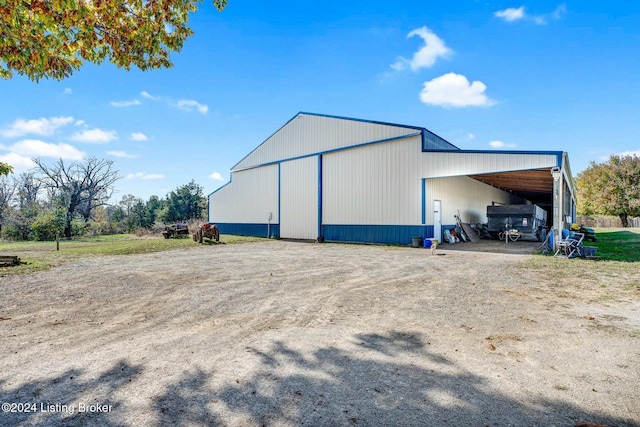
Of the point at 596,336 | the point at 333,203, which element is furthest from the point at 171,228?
the point at 596,336

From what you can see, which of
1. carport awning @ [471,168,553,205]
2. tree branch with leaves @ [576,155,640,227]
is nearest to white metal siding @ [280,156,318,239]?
carport awning @ [471,168,553,205]

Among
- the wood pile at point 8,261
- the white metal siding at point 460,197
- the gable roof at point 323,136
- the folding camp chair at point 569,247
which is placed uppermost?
the gable roof at point 323,136

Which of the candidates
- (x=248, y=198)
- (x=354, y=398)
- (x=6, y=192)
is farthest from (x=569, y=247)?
(x=6, y=192)

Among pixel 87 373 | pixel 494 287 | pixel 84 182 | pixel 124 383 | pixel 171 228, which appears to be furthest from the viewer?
pixel 84 182

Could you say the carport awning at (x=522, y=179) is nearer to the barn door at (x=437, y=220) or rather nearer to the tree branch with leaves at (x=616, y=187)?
the barn door at (x=437, y=220)

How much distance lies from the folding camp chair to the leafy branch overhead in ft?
40.8

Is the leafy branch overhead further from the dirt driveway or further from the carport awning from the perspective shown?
the carport awning

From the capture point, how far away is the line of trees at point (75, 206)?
25312 mm

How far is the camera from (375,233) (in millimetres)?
16891

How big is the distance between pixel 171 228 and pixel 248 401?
73.8 feet

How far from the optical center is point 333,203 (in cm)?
1884

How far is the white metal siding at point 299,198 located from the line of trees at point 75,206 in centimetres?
1553

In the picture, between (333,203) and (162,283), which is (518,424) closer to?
(162,283)

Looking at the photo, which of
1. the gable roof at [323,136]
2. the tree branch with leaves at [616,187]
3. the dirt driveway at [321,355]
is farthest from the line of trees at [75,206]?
the tree branch with leaves at [616,187]
